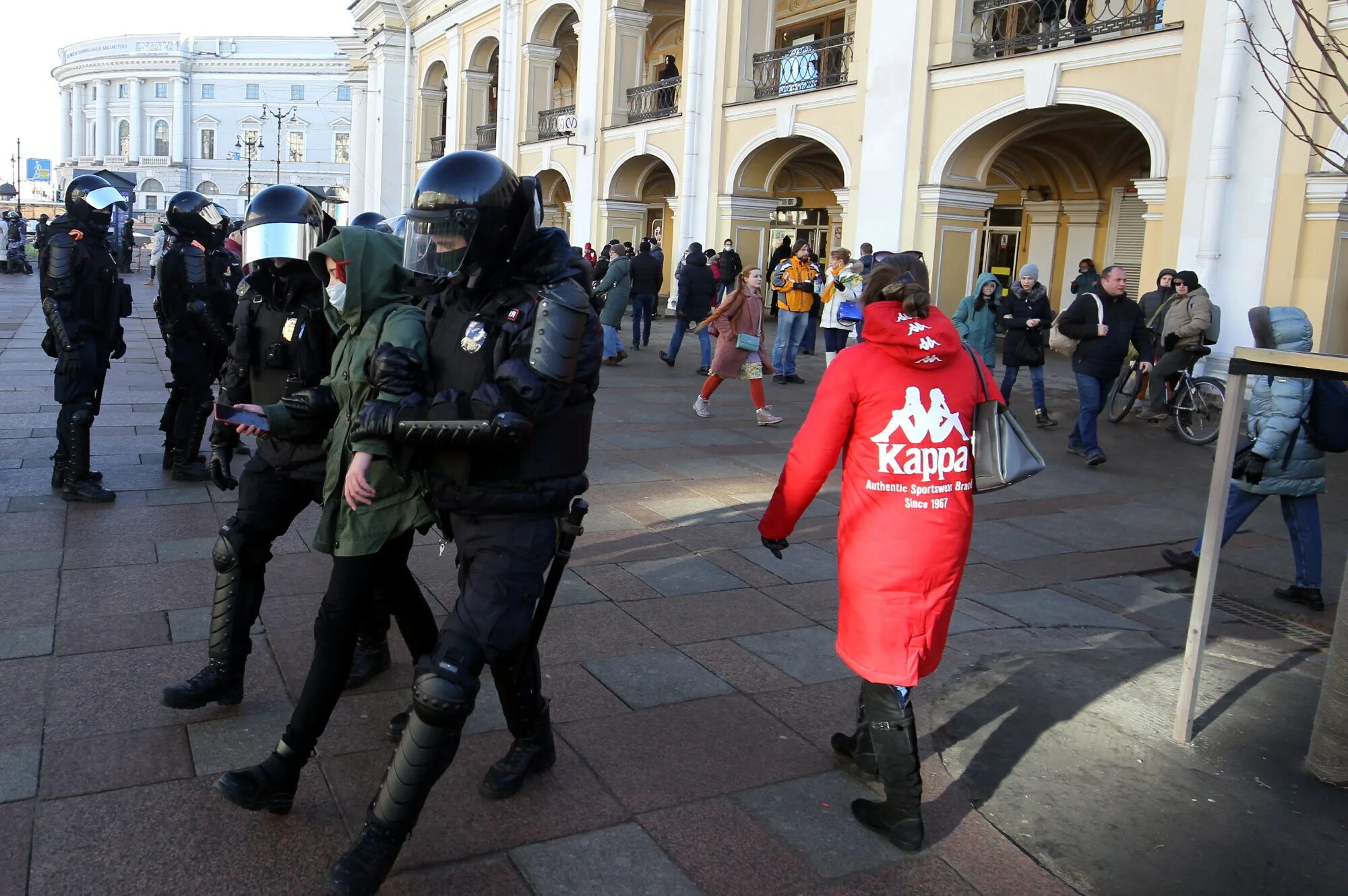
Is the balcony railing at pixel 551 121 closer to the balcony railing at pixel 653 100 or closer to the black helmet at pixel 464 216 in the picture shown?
the balcony railing at pixel 653 100

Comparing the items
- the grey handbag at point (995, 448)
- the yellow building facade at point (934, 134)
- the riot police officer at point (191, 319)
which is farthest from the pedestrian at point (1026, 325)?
the grey handbag at point (995, 448)

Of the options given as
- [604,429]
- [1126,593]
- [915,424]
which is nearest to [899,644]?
[915,424]

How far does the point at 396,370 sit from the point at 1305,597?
5.14 m

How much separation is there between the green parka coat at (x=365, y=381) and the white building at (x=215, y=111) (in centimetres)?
9275

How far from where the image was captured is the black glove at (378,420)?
280cm

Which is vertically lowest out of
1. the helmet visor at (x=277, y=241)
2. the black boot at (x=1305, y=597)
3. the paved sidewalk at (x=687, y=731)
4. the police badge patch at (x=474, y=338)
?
the paved sidewalk at (x=687, y=731)

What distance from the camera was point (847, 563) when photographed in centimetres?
315

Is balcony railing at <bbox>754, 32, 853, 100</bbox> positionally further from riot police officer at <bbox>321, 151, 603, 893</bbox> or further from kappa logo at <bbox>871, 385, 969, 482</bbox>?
riot police officer at <bbox>321, 151, 603, 893</bbox>

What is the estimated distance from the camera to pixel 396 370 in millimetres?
2830

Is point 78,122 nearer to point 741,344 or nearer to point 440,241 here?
point 741,344

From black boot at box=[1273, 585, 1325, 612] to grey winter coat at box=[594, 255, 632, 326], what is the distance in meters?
9.59

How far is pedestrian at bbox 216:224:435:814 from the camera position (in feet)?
9.87

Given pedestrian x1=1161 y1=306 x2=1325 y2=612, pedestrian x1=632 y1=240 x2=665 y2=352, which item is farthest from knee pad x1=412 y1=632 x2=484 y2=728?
pedestrian x1=632 y1=240 x2=665 y2=352

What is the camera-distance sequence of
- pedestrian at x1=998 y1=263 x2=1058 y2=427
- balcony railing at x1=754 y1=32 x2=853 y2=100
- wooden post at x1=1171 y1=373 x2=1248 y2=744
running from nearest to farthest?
1. wooden post at x1=1171 y1=373 x2=1248 y2=744
2. pedestrian at x1=998 y1=263 x2=1058 y2=427
3. balcony railing at x1=754 y1=32 x2=853 y2=100
